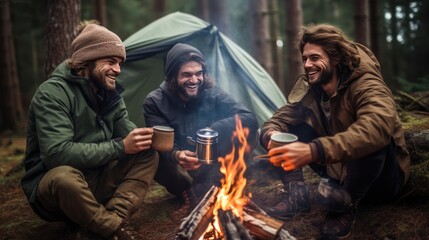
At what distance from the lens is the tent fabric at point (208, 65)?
525 cm

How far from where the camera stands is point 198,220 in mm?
2574

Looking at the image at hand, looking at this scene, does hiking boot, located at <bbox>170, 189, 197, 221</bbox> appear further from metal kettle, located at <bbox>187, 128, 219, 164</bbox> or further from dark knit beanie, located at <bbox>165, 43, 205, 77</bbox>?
dark knit beanie, located at <bbox>165, 43, 205, 77</bbox>

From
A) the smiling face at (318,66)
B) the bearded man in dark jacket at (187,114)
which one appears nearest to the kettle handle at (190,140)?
the bearded man in dark jacket at (187,114)

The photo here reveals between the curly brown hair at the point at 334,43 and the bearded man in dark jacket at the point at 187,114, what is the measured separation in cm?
119

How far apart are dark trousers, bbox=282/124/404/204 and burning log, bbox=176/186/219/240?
41.3 inches

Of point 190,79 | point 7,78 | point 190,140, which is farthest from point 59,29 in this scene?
point 7,78

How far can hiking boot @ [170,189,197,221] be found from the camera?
3.59 metres

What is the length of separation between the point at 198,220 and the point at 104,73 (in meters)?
1.48

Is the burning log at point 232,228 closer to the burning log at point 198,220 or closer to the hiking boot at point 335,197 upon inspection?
the burning log at point 198,220

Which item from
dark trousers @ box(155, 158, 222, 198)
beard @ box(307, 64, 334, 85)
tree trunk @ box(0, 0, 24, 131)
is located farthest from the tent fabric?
tree trunk @ box(0, 0, 24, 131)

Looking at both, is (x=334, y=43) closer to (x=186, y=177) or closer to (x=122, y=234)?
(x=186, y=177)

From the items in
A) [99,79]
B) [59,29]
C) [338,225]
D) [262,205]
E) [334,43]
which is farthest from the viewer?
[59,29]

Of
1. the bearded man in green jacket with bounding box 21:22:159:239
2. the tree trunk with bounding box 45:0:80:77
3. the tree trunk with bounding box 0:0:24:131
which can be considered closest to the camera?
the bearded man in green jacket with bounding box 21:22:159:239

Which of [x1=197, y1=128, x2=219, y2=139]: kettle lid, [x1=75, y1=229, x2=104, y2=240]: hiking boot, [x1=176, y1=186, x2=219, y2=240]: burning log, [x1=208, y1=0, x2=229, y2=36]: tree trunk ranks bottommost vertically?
[x1=75, y1=229, x2=104, y2=240]: hiking boot
